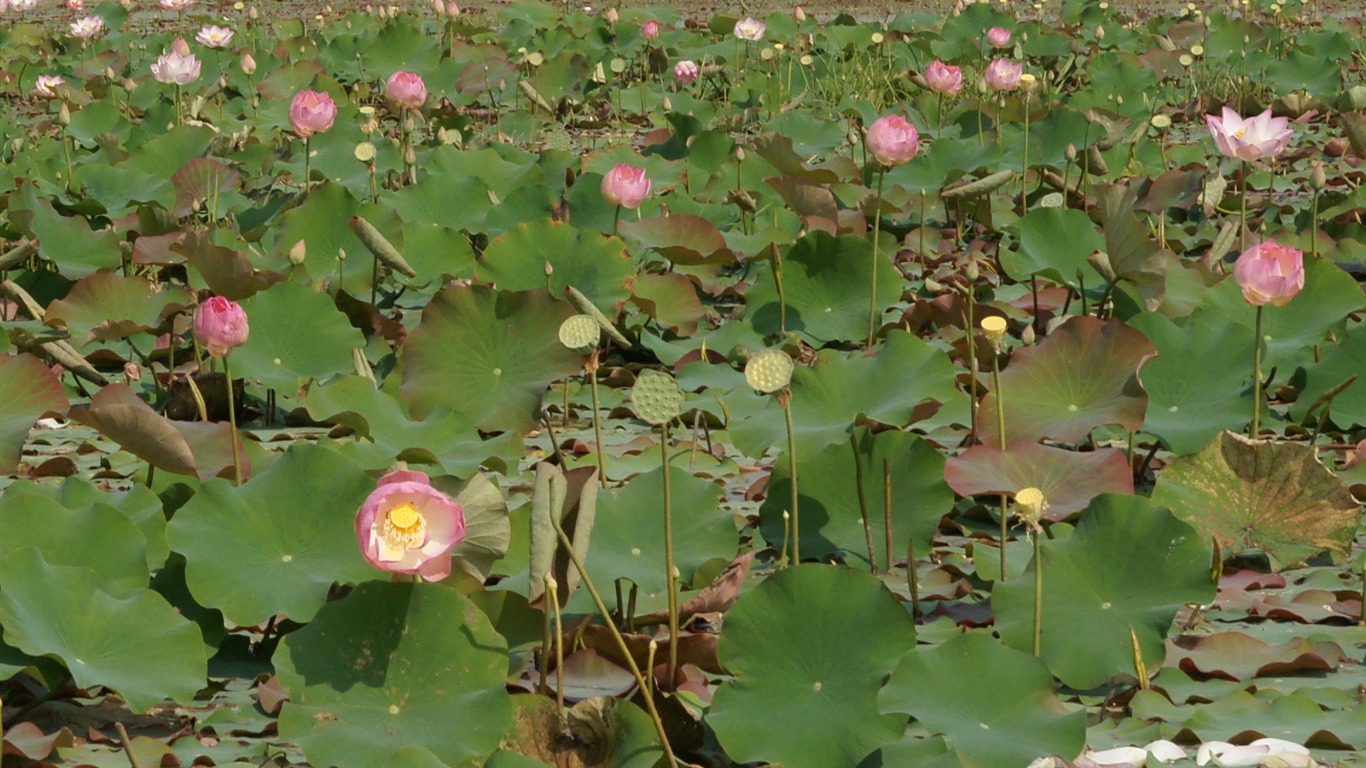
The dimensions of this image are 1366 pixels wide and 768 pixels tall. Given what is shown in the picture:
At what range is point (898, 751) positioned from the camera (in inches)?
66.1

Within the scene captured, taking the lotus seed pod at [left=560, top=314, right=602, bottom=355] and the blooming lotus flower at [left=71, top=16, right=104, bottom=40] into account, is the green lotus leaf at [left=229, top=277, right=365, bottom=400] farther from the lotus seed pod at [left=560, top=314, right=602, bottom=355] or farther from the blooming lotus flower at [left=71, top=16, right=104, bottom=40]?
the blooming lotus flower at [left=71, top=16, right=104, bottom=40]

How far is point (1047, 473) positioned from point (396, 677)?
40.2 inches

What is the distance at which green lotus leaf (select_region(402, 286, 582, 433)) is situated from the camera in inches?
110

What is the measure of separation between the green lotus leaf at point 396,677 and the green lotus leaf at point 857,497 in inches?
26.2

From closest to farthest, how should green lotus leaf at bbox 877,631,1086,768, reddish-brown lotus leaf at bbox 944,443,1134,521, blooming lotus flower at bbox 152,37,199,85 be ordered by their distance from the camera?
green lotus leaf at bbox 877,631,1086,768
reddish-brown lotus leaf at bbox 944,443,1134,521
blooming lotus flower at bbox 152,37,199,85

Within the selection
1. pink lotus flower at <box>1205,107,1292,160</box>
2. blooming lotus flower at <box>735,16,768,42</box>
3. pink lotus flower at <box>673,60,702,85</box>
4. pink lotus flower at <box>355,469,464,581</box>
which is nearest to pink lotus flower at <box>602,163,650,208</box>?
pink lotus flower at <box>1205,107,1292,160</box>

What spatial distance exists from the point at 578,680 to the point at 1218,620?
88 cm

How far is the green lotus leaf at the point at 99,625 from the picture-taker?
171 centimetres

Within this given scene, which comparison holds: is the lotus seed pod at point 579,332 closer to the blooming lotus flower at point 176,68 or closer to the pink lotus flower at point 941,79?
the pink lotus flower at point 941,79

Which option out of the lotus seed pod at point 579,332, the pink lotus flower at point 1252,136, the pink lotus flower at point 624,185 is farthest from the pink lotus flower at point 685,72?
the lotus seed pod at point 579,332

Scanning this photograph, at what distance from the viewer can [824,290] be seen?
3.46m

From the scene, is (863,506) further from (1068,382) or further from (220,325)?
(220,325)

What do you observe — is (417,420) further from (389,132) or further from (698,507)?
(389,132)

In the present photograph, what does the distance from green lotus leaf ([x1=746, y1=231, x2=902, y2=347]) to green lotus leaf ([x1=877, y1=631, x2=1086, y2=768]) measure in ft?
5.73
